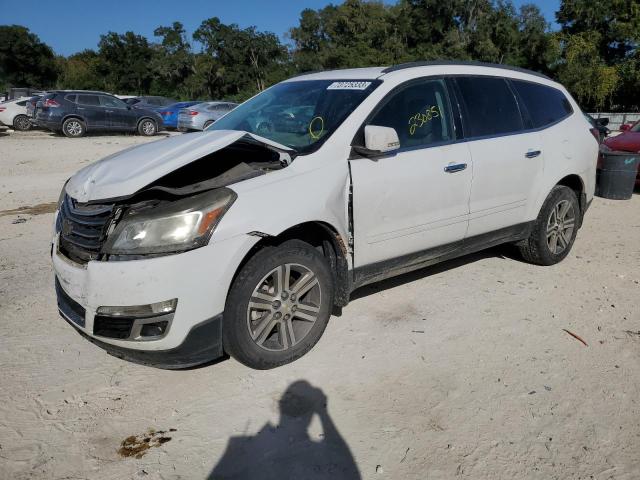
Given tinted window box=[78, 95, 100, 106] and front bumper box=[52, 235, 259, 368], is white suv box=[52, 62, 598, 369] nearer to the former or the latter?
front bumper box=[52, 235, 259, 368]

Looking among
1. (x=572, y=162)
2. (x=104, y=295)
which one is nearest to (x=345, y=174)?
(x=104, y=295)

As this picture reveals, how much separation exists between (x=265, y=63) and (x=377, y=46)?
13933mm

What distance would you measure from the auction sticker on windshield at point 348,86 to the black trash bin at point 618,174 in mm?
6287

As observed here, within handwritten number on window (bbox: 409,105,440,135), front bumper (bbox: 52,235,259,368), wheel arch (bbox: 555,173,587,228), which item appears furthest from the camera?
wheel arch (bbox: 555,173,587,228)

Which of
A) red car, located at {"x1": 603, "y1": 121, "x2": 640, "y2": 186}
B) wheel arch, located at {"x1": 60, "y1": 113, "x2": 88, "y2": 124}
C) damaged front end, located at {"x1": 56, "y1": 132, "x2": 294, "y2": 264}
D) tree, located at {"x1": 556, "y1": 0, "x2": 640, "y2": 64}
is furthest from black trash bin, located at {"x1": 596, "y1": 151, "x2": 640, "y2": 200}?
tree, located at {"x1": 556, "y1": 0, "x2": 640, "y2": 64}

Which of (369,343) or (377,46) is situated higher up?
(377,46)

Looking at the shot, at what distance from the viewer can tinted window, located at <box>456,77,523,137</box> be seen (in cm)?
409

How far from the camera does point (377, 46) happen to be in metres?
61.3

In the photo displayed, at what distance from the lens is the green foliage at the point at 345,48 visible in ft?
151

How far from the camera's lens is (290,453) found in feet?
8.26

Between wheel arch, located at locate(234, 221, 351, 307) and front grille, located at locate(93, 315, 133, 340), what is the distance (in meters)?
0.96

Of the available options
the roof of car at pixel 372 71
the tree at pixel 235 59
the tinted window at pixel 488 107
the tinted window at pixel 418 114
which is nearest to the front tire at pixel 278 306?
the tinted window at pixel 418 114

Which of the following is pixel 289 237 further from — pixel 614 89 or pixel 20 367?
pixel 614 89

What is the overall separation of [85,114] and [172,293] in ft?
58.9
